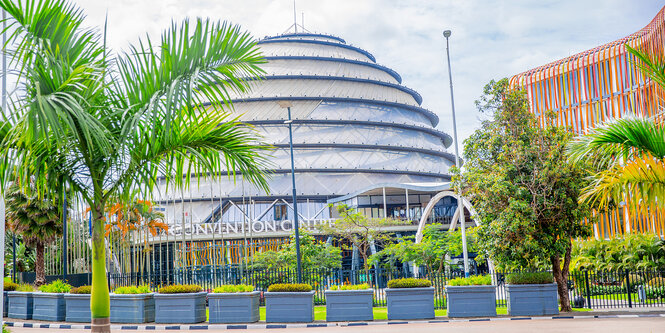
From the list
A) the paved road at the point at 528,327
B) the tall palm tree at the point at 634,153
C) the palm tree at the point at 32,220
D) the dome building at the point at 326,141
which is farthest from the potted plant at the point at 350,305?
the dome building at the point at 326,141

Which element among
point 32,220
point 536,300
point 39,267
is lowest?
point 536,300

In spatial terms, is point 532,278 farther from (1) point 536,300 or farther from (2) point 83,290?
(2) point 83,290

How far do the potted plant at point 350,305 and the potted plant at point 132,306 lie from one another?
6679 mm

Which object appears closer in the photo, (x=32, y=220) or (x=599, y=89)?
(x=32, y=220)

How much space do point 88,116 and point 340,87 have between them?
57.7 metres

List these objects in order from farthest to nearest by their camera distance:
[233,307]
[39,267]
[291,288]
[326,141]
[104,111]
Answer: [326,141], [39,267], [233,307], [291,288], [104,111]

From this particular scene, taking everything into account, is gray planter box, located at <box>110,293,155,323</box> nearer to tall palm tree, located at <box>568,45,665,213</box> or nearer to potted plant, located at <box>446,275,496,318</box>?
potted plant, located at <box>446,275,496,318</box>

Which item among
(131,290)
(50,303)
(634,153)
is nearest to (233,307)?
(131,290)

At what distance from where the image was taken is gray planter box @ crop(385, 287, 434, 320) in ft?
70.4

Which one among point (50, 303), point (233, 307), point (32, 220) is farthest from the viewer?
point (32, 220)

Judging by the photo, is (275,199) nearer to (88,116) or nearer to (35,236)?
(35,236)

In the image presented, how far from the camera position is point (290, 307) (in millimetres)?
21422

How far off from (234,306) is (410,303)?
243 inches

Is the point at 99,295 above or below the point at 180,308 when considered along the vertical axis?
above
